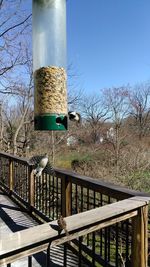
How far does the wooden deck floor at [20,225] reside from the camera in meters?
2.90

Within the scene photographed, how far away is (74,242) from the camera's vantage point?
317cm

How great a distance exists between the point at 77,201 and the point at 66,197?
269 millimetres

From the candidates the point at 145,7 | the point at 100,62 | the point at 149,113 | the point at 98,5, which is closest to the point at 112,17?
the point at 98,5

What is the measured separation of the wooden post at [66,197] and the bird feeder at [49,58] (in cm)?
147

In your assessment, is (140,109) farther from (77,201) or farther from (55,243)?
(55,243)

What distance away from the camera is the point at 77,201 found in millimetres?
3543

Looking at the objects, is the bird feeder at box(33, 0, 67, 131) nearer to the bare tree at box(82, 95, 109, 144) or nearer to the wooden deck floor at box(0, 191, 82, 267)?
the wooden deck floor at box(0, 191, 82, 267)

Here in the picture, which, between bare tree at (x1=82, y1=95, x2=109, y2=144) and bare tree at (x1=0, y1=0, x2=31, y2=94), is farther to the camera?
bare tree at (x1=82, y1=95, x2=109, y2=144)

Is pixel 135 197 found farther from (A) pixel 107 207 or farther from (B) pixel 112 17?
(B) pixel 112 17

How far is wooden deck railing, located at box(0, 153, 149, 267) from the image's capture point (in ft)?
7.65

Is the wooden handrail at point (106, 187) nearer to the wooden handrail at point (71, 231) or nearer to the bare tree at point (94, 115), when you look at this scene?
the wooden handrail at point (71, 231)

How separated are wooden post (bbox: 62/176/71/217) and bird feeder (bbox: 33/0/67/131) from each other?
147cm

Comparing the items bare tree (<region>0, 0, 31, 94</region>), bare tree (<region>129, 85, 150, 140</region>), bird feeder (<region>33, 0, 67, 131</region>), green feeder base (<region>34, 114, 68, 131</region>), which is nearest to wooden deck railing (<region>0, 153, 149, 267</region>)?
green feeder base (<region>34, 114, 68, 131</region>)

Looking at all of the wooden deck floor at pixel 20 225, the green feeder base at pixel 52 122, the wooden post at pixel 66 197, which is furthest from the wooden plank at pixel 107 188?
the green feeder base at pixel 52 122
